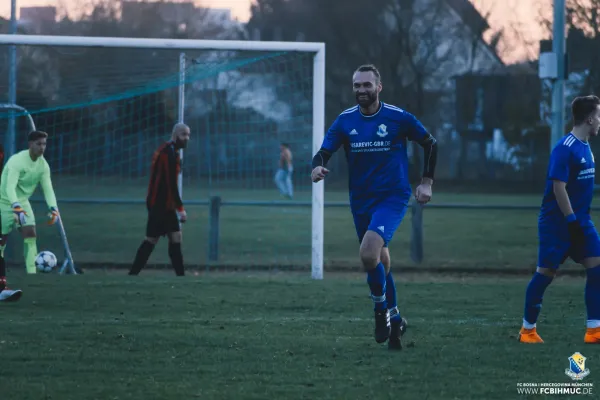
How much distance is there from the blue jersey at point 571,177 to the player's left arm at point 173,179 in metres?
6.67

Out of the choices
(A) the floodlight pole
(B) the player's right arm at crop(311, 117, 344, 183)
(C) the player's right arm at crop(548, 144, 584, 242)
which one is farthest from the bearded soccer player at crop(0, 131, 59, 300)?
(C) the player's right arm at crop(548, 144, 584, 242)

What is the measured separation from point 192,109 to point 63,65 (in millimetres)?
12138

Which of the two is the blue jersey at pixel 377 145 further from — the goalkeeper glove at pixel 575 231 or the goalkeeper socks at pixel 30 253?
the goalkeeper socks at pixel 30 253

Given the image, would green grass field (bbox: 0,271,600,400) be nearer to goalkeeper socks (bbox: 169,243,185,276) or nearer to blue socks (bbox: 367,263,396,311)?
blue socks (bbox: 367,263,396,311)

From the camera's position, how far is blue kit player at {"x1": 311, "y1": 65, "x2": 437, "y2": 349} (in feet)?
25.2

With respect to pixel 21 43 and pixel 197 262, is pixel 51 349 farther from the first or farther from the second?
pixel 197 262

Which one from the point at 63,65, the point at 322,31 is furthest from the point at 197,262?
the point at 322,31

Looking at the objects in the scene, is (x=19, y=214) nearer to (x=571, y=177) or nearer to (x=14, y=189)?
(x=14, y=189)

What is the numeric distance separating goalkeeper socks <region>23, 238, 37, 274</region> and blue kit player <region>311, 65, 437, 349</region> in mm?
6746

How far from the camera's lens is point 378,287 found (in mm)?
7566

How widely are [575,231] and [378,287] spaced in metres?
1.48

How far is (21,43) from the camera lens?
13.9 m

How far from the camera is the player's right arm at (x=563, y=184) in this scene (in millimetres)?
7617

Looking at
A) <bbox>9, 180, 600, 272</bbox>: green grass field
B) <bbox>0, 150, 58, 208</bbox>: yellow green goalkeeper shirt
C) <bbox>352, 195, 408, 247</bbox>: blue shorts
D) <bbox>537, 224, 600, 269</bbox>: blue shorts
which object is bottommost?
<bbox>9, 180, 600, 272</bbox>: green grass field
